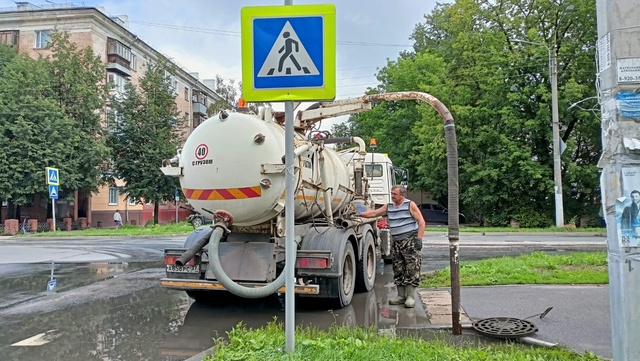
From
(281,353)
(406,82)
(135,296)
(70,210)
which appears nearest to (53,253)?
(135,296)

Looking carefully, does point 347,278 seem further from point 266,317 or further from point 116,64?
point 116,64

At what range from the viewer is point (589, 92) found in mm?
26375

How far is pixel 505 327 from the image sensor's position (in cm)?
565

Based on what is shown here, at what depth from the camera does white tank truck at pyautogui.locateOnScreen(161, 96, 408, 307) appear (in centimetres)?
650

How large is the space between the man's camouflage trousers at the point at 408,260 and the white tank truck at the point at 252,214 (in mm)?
781

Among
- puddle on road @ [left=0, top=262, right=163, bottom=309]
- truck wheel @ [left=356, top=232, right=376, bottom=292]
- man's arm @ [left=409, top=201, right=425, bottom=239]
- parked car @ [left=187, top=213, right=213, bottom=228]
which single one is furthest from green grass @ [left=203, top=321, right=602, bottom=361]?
puddle on road @ [left=0, top=262, right=163, bottom=309]

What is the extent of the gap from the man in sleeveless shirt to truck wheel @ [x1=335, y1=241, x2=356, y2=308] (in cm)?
66

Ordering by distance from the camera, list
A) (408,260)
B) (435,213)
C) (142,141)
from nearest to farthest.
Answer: (408,260), (142,141), (435,213)

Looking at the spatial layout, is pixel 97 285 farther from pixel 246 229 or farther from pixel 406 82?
pixel 406 82

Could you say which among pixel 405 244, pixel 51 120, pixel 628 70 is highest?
pixel 51 120

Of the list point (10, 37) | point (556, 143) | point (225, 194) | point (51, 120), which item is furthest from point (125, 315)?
point (10, 37)

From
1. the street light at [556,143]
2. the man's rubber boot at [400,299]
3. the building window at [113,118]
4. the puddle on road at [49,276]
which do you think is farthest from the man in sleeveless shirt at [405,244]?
the building window at [113,118]

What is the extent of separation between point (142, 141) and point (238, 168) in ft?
96.6

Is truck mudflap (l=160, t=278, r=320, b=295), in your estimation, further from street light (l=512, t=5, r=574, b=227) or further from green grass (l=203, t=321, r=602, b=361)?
street light (l=512, t=5, r=574, b=227)
